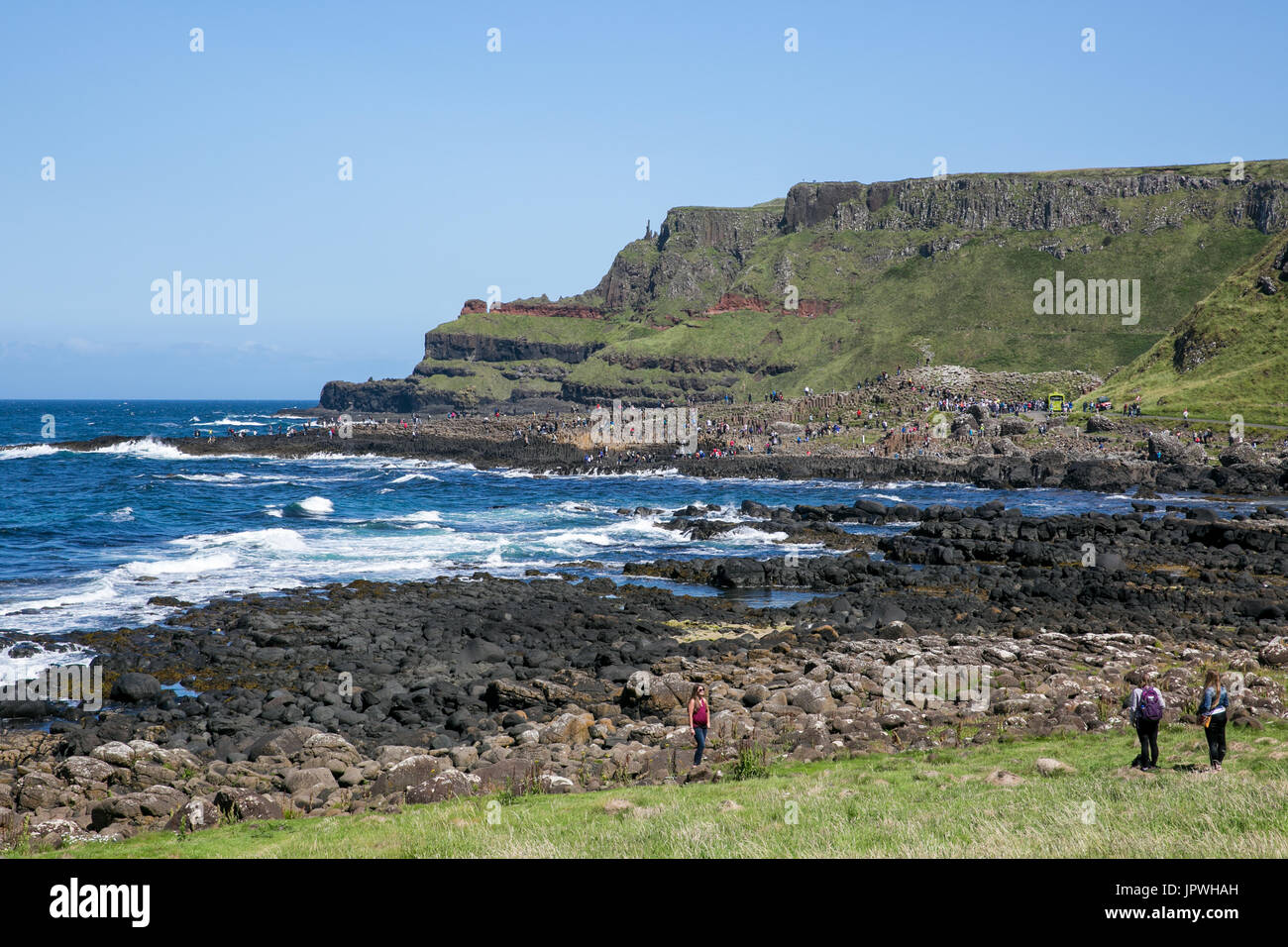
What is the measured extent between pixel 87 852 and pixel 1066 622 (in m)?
26.1

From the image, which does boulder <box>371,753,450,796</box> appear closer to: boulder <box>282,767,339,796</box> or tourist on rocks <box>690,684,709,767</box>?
boulder <box>282,767,339,796</box>

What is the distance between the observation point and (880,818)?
38.6 feet

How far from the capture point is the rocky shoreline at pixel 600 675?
1678 centimetres

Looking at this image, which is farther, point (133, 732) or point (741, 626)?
point (741, 626)

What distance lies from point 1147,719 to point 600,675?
14430mm

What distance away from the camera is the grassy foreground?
10.2 m

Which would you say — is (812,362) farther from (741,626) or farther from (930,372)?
(741,626)

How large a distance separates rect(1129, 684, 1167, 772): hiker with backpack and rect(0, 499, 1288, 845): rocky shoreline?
3441mm

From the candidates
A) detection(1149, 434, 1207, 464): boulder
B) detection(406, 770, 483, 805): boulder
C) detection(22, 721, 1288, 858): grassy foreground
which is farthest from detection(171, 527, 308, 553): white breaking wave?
detection(1149, 434, 1207, 464): boulder

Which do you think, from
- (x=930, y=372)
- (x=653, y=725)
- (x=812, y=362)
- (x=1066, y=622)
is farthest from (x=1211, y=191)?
(x=653, y=725)

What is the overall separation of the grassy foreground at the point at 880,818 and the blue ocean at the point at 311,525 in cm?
1848

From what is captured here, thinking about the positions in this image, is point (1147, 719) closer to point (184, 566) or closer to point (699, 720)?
point (699, 720)

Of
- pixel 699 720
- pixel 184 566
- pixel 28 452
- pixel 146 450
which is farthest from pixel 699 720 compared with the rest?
pixel 146 450

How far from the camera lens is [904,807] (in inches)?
484
